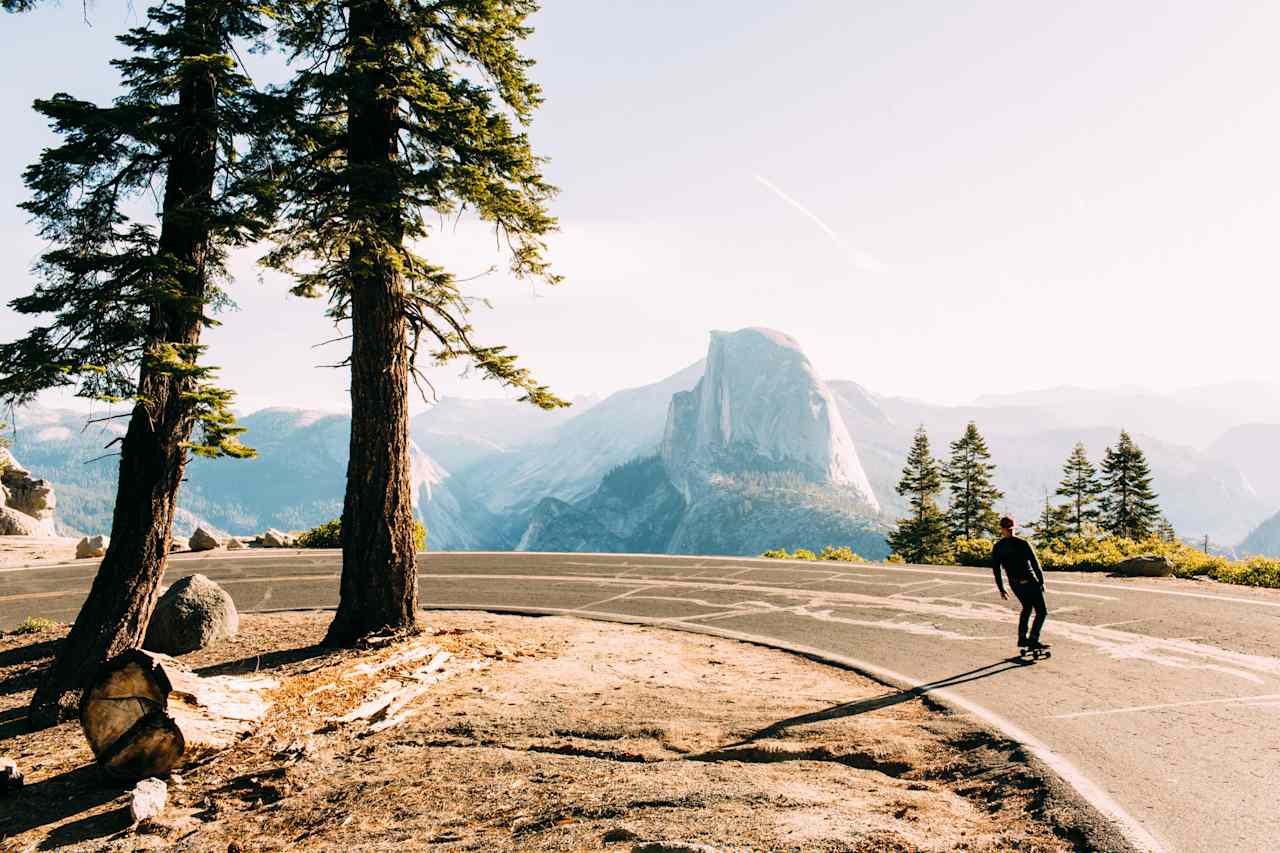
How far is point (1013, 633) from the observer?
9.89 metres

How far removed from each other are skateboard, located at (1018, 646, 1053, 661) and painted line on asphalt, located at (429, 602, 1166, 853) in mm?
1867

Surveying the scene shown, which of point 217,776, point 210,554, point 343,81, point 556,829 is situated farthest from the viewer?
point 210,554

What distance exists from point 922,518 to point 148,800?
170ft

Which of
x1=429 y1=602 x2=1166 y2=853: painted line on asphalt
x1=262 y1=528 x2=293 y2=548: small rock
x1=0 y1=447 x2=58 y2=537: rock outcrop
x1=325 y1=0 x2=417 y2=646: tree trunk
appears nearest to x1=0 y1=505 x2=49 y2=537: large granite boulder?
x1=0 y1=447 x2=58 y2=537: rock outcrop

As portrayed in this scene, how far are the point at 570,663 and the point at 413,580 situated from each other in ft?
8.77

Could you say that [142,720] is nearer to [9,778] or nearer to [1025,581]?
[9,778]

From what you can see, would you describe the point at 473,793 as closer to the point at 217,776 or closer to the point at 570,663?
the point at 217,776

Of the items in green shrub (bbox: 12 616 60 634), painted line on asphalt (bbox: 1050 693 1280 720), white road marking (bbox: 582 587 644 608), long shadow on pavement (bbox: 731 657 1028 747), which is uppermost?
painted line on asphalt (bbox: 1050 693 1280 720)

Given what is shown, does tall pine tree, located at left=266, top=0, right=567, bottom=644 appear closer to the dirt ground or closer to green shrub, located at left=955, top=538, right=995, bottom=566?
→ the dirt ground

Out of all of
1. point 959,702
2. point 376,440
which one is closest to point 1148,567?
point 959,702

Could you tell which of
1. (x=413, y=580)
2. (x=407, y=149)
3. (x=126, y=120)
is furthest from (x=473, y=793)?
(x=407, y=149)

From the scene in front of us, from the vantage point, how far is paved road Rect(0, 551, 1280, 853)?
4.82m

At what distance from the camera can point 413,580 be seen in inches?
372

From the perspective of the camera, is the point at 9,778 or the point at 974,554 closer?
the point at 9,778
